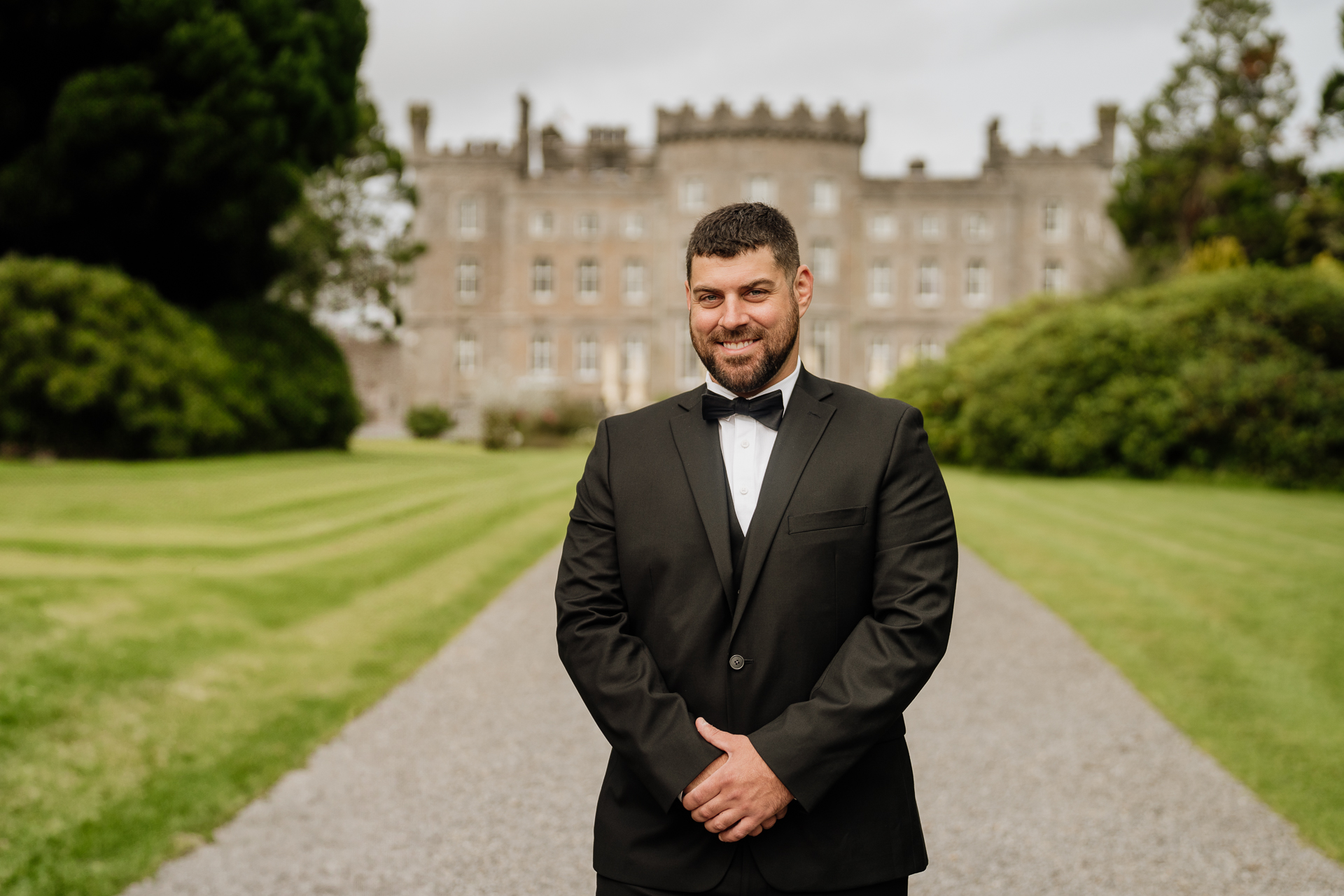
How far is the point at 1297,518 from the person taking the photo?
11695 millimetres

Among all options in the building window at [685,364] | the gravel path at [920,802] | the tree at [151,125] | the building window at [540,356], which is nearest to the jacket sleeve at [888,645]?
the gravel path at [920,802]

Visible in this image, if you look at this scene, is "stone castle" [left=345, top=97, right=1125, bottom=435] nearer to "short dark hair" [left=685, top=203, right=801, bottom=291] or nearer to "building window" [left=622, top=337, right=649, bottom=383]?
"building window" [left=622, top=337, right=649, bottom=383]

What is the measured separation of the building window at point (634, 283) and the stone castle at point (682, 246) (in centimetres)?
7

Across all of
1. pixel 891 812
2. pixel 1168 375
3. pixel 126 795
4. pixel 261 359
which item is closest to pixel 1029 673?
pixel 891 812

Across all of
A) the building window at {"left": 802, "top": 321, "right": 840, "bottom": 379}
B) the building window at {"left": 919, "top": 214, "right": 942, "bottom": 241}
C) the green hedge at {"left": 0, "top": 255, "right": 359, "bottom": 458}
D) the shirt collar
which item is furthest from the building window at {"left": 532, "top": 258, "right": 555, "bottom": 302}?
the shirt collar

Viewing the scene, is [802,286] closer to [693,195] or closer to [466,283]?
[693,195]

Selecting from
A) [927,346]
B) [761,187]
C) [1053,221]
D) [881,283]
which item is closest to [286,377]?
[761,187]

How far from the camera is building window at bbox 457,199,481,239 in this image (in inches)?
1743

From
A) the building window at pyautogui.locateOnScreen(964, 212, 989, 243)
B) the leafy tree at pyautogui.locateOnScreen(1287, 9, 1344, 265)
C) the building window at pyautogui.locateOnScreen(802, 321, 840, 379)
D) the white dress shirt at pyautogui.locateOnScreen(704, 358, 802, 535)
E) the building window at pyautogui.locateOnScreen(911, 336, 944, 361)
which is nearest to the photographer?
the white dress shirt at pyautogui.locateOnScreen(704, 358, 802, 535)

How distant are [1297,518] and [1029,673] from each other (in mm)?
7381

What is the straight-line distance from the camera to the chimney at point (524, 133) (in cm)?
4372

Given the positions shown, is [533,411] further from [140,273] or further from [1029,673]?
[1029,673]

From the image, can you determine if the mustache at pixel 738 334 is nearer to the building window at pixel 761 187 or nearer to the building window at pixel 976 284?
the building window at pixel 761 187

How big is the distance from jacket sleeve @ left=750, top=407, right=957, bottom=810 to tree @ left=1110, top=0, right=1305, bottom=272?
29.8 meters
